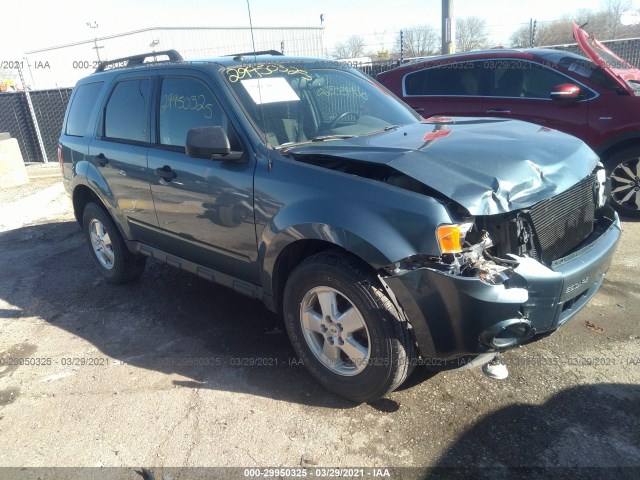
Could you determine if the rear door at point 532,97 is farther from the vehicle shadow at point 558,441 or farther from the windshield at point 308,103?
the vehicle shadow at point 558,441

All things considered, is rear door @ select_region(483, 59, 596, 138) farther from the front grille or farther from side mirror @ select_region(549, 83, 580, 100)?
the front grille

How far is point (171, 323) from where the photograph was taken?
4.27 m

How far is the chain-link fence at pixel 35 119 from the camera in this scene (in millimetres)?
12461

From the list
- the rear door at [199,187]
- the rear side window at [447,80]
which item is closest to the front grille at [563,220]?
the rear door at [199,187]

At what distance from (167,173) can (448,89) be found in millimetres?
4243

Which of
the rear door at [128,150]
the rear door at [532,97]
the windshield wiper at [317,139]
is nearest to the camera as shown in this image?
the windshield wiper at [317,139]

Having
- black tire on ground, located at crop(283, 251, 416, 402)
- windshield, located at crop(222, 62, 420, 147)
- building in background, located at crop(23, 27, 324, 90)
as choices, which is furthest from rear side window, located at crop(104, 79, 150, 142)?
building in background, located at crop(23, 27, 324, 90)

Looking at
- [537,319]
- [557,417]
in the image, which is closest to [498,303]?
[537,319]

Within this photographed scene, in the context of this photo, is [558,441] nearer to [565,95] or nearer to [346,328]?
[346,328]

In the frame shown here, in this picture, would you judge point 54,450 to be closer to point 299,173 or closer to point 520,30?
point 299,173

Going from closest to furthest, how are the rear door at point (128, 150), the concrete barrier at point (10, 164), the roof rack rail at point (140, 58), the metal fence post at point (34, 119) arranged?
1. the rear door at point (128, 150)
2. the roof rack rail at point (140, 58)
3. the concrete barrier at point (10, 164)
4. the metal fence post at point (34, 119)

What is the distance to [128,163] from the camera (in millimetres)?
4211

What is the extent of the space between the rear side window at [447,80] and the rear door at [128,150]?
3908 mm

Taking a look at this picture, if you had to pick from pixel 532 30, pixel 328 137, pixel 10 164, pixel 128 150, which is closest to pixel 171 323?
pixel 128 150
